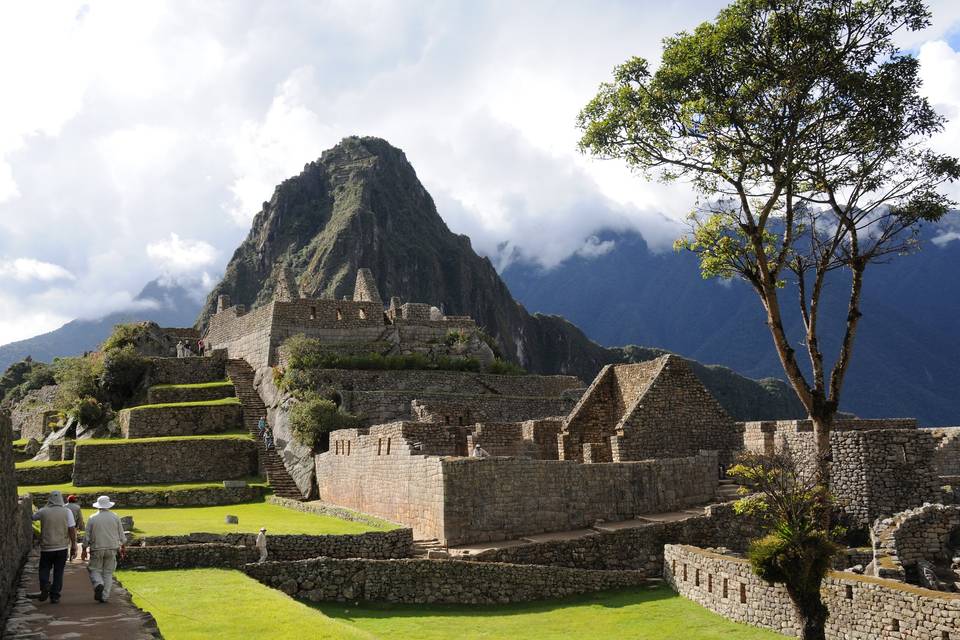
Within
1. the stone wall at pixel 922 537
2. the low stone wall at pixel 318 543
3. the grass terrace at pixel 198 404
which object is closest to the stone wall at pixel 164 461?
the grass terrace at pixel 198 404

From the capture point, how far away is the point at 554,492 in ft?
62.2

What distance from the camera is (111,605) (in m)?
10.5

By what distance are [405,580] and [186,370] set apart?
22.8 metres

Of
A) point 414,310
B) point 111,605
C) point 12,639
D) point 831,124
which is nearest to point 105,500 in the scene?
point 111,605

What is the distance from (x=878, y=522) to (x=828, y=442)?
1.92 meters

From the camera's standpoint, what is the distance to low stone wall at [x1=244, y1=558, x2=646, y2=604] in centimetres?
1537

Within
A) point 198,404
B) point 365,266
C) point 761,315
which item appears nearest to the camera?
point 198,404

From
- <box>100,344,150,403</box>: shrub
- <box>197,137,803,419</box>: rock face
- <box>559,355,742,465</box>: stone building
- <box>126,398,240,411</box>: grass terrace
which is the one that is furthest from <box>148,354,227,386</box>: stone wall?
<box>197,137,803,419</box>: rock face

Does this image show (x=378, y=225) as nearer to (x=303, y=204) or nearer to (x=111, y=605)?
(x=303, y=204)

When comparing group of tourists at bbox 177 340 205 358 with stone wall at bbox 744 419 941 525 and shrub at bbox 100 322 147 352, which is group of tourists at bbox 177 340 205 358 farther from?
stone wall at bbox 744 419 941 525

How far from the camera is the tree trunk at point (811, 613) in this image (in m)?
13.2

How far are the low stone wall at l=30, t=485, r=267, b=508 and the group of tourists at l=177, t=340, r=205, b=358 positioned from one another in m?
15.1

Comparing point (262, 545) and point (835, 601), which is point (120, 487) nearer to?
point (262, 545)

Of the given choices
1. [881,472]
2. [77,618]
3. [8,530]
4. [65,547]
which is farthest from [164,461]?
[881,472]
